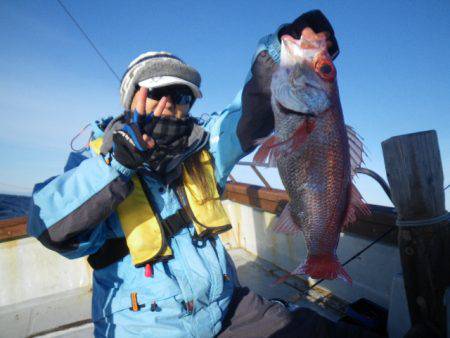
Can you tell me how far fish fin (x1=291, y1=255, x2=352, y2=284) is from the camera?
1635 mm

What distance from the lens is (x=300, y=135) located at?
1633mm

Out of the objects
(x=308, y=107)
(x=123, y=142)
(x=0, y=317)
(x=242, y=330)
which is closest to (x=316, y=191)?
(x=308, y=107)

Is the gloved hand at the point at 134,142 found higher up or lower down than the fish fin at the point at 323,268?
higher up

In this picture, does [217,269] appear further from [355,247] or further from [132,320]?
[355,247]

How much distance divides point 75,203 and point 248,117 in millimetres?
1337

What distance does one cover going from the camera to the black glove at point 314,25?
173 centimetres

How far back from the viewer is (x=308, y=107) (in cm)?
162

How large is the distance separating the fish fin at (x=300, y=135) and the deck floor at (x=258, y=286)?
2.57 m

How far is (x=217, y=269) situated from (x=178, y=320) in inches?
17.9

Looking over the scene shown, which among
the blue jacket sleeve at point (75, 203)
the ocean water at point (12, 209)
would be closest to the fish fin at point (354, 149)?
the blue jacket sleeve at point (75, 203)

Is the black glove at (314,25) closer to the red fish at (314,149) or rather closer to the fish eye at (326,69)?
the red fish at (314,149)

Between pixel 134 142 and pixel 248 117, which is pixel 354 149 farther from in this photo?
pixel 134 142

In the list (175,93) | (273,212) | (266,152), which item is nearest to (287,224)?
(266,152)

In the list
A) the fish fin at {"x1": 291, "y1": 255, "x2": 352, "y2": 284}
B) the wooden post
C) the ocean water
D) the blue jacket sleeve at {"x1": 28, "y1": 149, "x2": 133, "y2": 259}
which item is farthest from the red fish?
the ocean water
